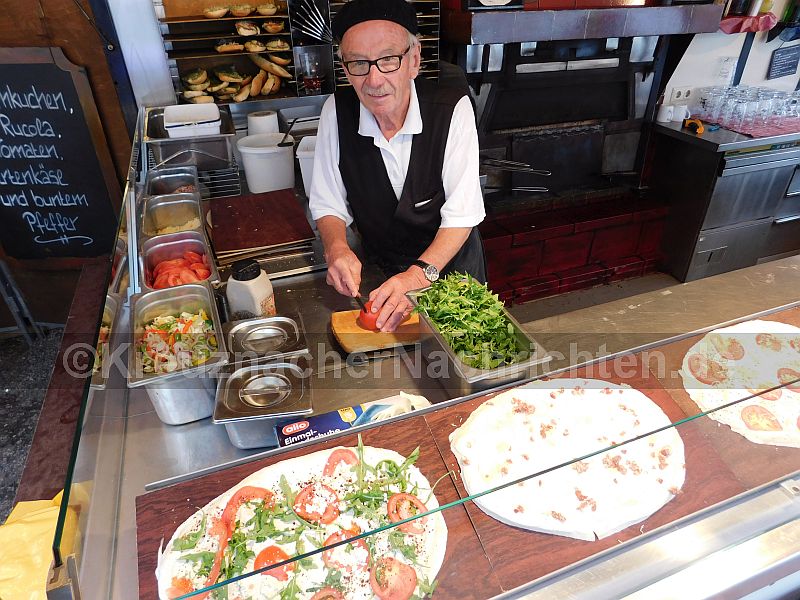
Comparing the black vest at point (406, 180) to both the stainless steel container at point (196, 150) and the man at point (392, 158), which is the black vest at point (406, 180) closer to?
the man at point (392, 158)

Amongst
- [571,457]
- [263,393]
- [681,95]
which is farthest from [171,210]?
[681,95]

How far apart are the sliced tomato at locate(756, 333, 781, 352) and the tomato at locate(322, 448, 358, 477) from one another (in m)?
1.16

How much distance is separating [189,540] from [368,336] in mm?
766

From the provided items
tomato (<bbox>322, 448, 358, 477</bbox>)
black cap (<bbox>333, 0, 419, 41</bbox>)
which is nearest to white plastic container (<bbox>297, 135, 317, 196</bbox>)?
black cap (<bbox>333, 0, 419, 41</bbox>)

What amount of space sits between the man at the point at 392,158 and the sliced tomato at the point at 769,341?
1007 mm

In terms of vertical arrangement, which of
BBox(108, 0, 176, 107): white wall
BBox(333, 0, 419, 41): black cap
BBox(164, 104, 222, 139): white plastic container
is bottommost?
BBox(164, 104, 222, 139): white plastic container

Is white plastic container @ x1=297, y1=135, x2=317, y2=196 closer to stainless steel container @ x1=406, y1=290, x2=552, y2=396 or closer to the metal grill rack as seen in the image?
the metal grill rack

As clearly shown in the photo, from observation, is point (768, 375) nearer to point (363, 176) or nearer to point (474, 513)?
point (474, 513)

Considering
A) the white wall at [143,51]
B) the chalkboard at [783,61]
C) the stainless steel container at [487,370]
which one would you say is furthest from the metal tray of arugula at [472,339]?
the chalkboard at [783,61]

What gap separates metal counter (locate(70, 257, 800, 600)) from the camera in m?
1.04

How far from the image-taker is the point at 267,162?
2740mm

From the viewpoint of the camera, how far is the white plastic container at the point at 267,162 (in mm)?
2705

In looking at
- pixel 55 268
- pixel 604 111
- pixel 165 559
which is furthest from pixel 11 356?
pixel 604 111

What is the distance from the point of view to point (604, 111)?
470cm
